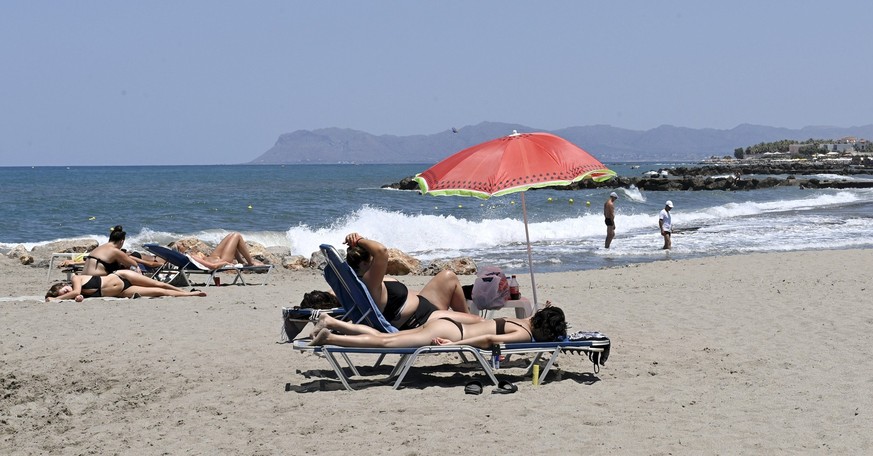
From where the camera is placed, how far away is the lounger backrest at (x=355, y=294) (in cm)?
623

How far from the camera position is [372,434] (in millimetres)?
5070

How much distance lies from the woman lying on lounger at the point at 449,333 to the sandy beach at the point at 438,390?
328 mm

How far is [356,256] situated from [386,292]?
14.1 inches

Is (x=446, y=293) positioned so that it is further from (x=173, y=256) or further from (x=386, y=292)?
(x=173, y=256)

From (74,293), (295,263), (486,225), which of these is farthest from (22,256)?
(486,225)

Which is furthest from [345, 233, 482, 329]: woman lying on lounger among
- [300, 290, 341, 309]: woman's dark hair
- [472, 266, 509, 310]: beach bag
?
[300, 290, 341, 309]: woman's dark hair

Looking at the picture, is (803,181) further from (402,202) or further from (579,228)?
(579,228)

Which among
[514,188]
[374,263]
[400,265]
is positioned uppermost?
[514,188]

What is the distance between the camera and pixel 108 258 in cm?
1055

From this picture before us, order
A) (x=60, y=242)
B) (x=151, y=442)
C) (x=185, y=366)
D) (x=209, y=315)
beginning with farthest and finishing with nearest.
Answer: (x=60, y=242) < (x=209, y=315) < (x=185, y=366) < (x=151, y=442)

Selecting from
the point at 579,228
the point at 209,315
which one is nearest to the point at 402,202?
the point at 579,228

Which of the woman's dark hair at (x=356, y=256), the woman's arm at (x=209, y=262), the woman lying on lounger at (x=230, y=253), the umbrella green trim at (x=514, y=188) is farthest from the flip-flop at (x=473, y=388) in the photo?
the woman lying on lounger at (x=230, y=253)

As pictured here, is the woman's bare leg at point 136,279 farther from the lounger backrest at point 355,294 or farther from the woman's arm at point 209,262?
the lounger backrest at point 355,294

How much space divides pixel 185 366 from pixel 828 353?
16.0 ft
